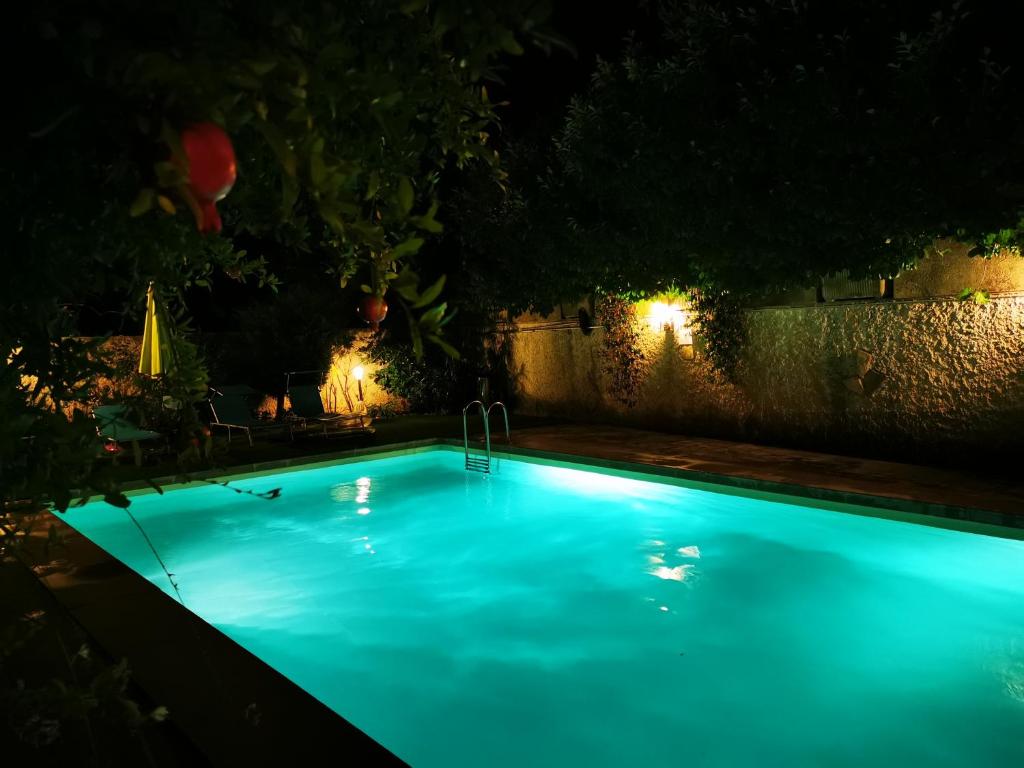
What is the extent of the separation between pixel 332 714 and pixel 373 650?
8.94 feet

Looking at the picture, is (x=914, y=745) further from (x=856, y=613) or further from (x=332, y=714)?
(x=332, y=714)

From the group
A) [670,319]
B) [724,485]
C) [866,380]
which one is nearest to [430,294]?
[724,485]

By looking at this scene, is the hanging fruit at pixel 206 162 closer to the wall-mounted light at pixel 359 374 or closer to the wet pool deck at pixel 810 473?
the wet pool deck at pixel 810 473

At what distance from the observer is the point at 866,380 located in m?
9.19

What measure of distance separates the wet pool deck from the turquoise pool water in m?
0.20

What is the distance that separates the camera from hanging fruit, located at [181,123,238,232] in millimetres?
1015

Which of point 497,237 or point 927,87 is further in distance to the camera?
point 497,237

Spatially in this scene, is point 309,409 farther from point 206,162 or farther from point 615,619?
point 206,162

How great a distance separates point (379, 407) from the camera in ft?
50.5

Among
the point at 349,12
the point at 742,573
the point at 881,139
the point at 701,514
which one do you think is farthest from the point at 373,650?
the point at 881,139

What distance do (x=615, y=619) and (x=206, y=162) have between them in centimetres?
525

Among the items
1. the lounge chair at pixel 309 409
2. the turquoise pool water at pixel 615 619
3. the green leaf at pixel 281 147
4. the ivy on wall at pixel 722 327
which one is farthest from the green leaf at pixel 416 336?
the lounge chair at pixel 309 409

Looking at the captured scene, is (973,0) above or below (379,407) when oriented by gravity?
above

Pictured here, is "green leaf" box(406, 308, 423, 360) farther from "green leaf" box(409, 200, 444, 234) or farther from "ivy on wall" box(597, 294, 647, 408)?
"ivy on wall" box(597, 294, 647, 408)
